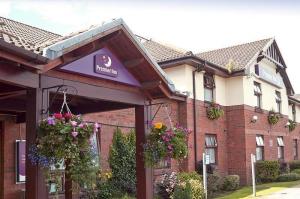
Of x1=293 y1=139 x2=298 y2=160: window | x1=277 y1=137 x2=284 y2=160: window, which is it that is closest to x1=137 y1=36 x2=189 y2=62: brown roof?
x1=277 y1=137 x2=284 y2=160: window

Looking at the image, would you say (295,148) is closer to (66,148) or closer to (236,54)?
(236,54)

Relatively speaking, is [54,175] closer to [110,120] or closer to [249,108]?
[110,120]

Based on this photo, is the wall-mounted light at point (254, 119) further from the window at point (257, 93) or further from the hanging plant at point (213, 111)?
the hanging plant at point (213, 111)

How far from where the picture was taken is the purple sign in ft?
25.6

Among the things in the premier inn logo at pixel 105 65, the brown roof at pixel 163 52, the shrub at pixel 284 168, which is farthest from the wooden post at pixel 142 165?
the shrub at pixel 284 168

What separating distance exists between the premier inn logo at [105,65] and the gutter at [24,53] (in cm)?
157

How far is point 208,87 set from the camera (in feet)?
69.7

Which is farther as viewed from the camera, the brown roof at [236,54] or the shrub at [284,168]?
the shrub at [284,168]

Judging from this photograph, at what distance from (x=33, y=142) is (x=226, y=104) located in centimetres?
1711

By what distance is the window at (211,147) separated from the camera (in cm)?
2067

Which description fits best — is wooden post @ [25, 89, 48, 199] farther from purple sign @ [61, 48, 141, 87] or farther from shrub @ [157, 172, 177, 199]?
shrub @ [157, 172, 177, 199]

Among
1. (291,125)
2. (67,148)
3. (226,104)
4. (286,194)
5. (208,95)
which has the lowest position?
(286,194)

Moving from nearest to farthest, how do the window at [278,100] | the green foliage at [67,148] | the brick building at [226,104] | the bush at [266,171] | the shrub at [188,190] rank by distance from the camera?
the green foliage at [67,148]
the shrub at [188,190]
the brick building at [226,104]
the bush at [266,171]
the window at [278,100]

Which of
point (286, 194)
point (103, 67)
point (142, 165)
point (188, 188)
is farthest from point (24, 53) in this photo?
point (286, 194)
